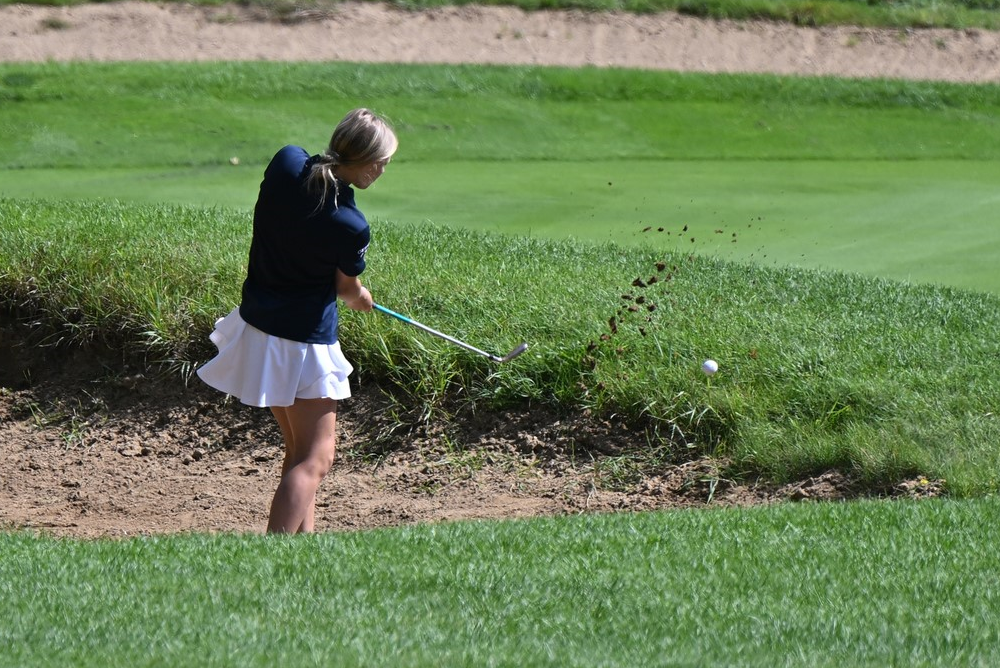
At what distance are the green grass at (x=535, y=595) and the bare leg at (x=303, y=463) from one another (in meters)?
0.22

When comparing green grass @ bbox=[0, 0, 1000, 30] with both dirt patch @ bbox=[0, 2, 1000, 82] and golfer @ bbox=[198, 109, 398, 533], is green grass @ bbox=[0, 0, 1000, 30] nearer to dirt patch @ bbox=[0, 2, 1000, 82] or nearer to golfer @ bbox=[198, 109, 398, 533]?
dirt patch @ bbox=[0, 2, 1000, 82]

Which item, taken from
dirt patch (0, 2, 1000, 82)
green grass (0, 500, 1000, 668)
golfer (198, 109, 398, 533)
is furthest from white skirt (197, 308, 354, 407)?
dirt patch (0, 2, 1000, 82)

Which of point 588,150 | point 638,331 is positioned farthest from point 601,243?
point 588,150

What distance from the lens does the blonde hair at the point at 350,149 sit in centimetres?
420

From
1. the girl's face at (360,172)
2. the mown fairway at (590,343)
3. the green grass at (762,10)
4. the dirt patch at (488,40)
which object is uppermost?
the girl's face at (360,172)

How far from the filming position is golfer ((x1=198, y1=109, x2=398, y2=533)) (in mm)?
4242

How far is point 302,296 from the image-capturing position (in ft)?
14.4

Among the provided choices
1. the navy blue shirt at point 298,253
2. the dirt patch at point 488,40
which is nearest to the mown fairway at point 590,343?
the navy blue shirt at point 298,253

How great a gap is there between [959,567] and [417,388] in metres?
2.62

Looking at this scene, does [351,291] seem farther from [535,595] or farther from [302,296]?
[535,595]

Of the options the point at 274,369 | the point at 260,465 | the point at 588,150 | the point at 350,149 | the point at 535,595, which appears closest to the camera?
the point at 535,595

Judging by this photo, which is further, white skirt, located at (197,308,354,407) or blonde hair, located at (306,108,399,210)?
white skirt, located at (197,308,354,407)

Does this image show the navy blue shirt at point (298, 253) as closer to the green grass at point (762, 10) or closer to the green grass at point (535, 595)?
the green grass at point (535, 595)

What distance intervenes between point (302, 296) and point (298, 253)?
0.56 feet
